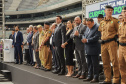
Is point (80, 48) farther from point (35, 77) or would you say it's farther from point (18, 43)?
point (18, 43)

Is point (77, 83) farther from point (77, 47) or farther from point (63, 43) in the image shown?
point (63, 43)

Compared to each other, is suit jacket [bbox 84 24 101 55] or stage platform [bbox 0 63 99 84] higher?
suit jacket [bbox 84 24 101 55]

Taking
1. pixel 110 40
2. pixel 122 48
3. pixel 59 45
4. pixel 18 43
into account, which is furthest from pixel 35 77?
pixel 18 43

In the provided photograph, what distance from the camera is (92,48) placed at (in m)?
4.18

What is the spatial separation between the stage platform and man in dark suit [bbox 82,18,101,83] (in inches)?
11.2

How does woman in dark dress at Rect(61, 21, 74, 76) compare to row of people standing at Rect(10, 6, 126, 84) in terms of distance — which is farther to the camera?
woman in dark dress at Rect(61, 21, 74, 76)

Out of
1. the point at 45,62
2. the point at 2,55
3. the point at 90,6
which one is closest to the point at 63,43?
the point at 45,62

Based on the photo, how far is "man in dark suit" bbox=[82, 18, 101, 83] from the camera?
4.10m

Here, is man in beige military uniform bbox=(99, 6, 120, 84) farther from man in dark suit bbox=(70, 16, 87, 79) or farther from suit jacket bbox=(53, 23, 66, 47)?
suit jacket bbox=(53, 23, 66, 47)

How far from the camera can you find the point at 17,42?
8578 millimetres

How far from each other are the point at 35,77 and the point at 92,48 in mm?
1894

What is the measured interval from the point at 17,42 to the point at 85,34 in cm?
480

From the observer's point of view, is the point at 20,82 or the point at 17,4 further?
the point at 17,4

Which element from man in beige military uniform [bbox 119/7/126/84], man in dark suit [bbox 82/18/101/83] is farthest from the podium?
man in beige military uniform [bbox 119/7/126/84]
